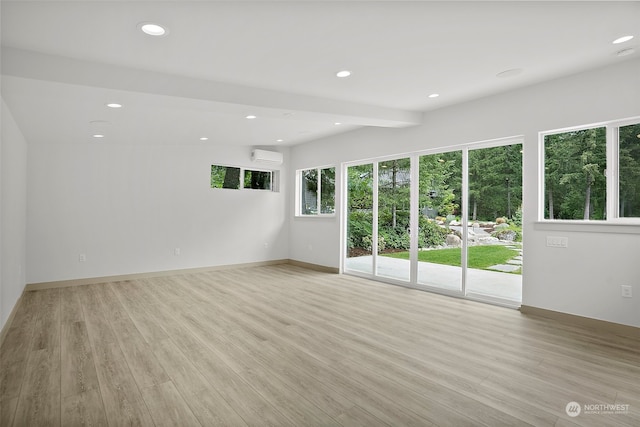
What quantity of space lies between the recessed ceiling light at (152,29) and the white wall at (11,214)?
1980 millimetres

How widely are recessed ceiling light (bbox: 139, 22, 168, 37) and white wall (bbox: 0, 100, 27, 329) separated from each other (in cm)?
198

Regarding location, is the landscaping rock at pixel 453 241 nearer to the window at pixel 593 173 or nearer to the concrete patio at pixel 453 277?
the concrete patio at pixel 453 277

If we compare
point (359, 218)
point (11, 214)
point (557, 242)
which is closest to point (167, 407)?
point (11, 214)

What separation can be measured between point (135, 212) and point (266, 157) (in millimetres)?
2799

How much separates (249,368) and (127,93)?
9.11 ft

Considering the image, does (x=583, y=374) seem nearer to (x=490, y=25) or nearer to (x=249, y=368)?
(x=249, y=368)

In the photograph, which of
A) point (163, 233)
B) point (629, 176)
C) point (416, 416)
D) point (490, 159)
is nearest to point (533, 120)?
point (490, 159)

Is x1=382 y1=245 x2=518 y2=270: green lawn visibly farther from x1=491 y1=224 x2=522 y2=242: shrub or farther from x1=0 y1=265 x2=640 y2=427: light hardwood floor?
x1=0 y1=265 x2=640 y2=427: light hardwood floor

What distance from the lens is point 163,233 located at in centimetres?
664

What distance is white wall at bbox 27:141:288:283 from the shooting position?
5.57m

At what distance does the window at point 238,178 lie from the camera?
24.0 ft

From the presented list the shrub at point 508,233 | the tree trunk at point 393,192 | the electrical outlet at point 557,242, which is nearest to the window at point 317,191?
the tree trunk at point 393,192

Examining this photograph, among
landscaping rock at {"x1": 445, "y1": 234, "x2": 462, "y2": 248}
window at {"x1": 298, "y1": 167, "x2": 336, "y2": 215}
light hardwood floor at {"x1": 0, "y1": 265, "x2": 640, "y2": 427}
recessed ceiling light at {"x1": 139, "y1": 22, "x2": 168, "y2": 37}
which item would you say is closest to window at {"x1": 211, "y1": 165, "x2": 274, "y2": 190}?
window at {"x1": 298, "y1": 167, "x2": 336, "y2": 215}

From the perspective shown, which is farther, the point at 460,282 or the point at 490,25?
the point at 460,282
